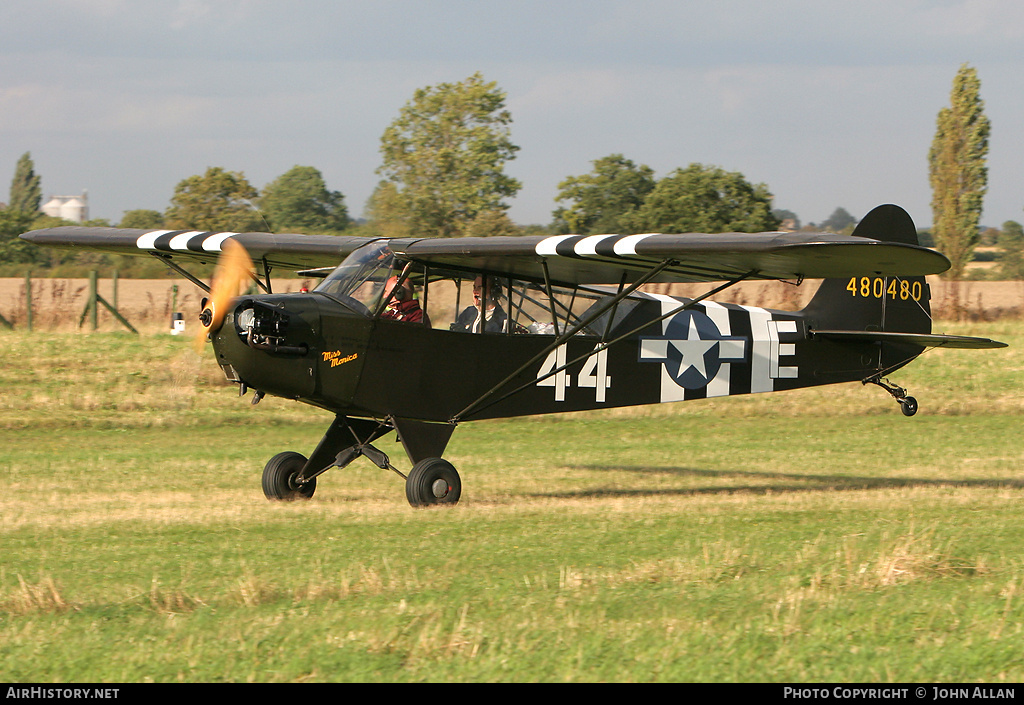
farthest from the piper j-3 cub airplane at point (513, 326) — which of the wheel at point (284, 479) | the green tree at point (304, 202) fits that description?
the green tree at point (304, 202)

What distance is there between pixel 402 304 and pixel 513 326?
146cm

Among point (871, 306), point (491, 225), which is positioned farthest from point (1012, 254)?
point (871, 306)

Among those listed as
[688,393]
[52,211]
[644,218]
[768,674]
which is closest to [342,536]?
[768,674]

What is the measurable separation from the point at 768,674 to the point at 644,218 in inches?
2195

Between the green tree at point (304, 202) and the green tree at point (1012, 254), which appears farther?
the green tree at point (304, 202)

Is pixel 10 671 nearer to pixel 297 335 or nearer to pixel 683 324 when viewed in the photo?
pixel 297 335

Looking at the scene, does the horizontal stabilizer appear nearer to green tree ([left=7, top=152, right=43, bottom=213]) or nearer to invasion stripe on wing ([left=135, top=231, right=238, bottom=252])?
invasion stripe on wing ([left=135, top=231, right=238, bottom=252])

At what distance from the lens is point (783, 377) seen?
14172mm

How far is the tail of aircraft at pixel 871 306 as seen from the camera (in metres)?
14.5

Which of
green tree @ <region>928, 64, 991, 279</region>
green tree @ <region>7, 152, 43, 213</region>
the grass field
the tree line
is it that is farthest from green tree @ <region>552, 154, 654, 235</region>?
green tree @ <region>7, 152, 43, 213</region>

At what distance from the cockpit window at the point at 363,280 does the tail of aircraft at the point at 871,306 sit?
6069mm

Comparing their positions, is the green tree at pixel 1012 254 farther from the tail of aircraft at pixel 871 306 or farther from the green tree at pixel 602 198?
the tail of aircraft at pixel 871 306

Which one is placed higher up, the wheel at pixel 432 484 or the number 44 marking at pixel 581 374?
the number 44 marking at pixel 581 374

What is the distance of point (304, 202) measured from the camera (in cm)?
10225
